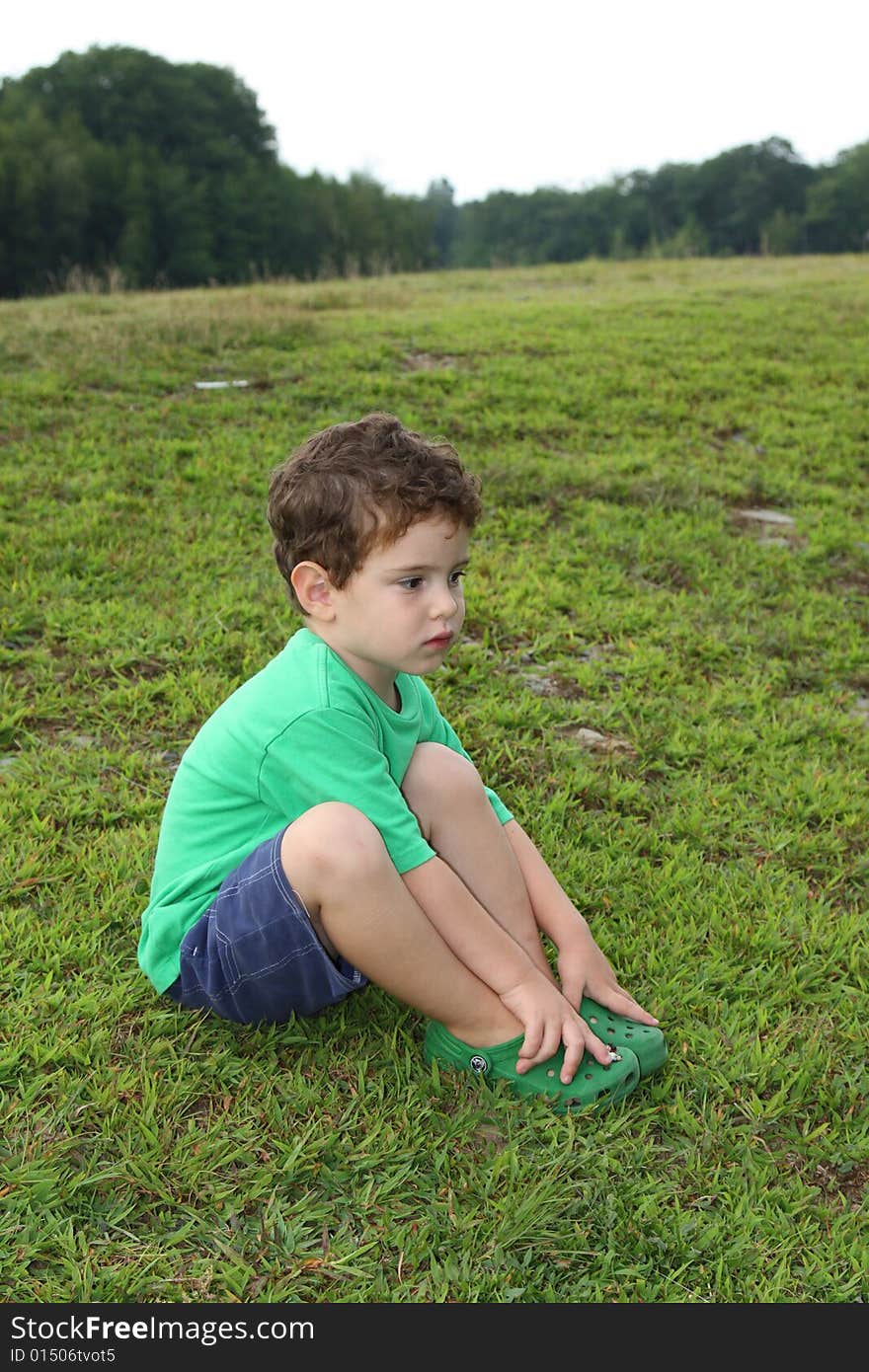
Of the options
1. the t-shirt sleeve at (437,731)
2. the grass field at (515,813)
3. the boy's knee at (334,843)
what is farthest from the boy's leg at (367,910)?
the t-shirt sleeve at (437,731)

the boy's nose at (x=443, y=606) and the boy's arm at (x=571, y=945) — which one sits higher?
the boy's nose at (x=443, y=606)

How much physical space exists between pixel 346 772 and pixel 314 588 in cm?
40

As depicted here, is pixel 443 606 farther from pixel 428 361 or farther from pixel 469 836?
pixel 428 361

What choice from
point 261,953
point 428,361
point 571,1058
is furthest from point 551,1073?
point 428,361

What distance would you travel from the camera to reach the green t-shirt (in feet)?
6.16

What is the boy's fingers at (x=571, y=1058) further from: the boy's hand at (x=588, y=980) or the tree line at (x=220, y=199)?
the tree line at (x=220, y=199)

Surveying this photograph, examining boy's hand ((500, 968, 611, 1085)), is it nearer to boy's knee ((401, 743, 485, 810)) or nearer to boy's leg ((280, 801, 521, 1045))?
boy's leg ((280, 801, 521, 1045))

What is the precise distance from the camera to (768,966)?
2467 mm

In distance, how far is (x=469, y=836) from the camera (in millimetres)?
2078

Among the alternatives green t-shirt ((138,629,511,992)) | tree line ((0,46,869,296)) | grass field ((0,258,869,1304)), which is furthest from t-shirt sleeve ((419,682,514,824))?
tree line ((0,46,869,296))

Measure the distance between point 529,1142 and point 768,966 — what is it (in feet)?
2.81

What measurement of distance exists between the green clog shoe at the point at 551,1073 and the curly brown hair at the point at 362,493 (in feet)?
2.95

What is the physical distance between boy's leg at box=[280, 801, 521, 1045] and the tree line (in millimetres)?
14522

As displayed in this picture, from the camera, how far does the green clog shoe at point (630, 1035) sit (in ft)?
6.64
